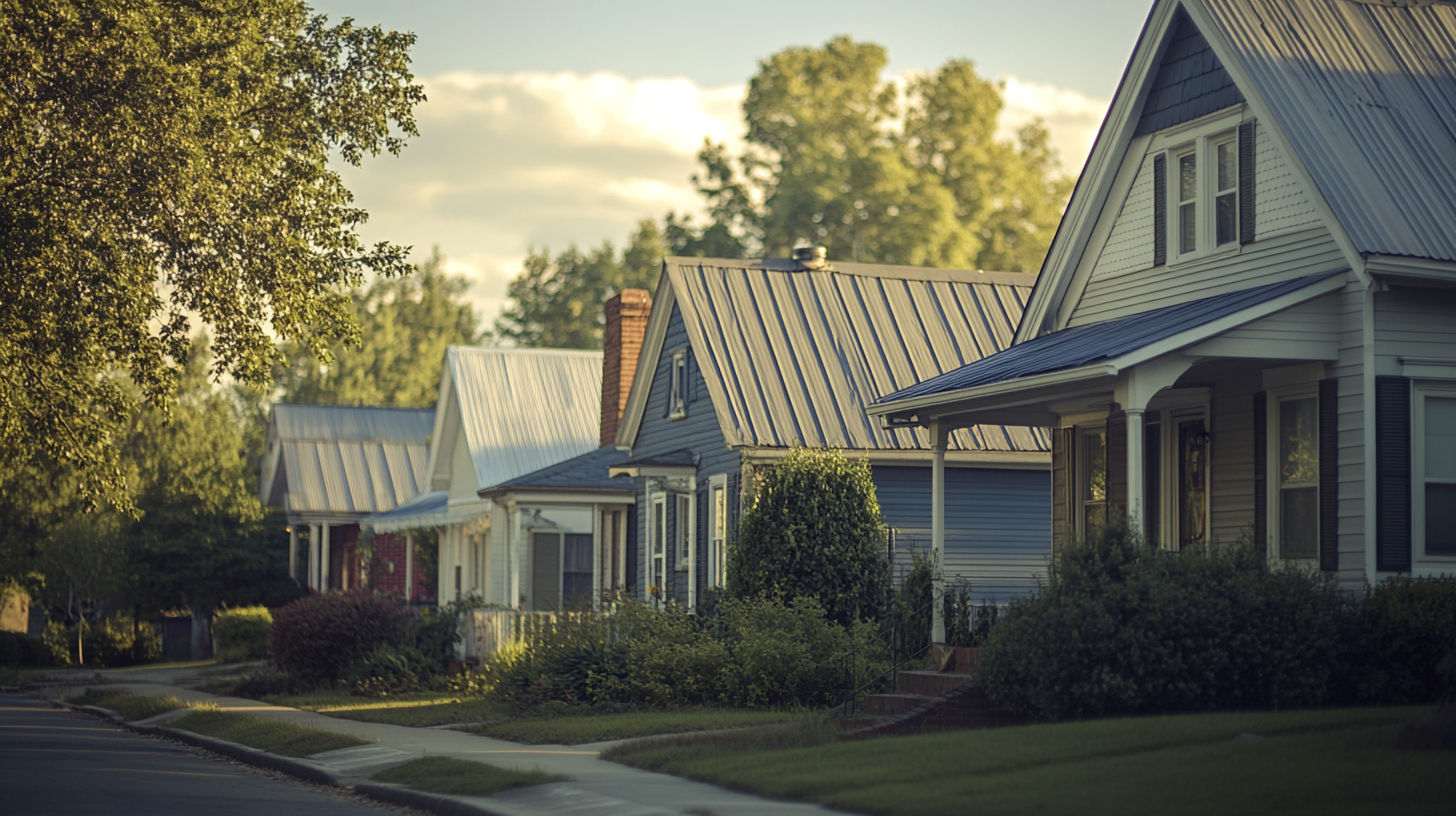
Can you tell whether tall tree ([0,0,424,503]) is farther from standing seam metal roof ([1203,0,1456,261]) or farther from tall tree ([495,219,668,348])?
tall tree ([495,219,668,348])

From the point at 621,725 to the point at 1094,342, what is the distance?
6501mm

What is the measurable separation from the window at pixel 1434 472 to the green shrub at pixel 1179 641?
1.28 meters

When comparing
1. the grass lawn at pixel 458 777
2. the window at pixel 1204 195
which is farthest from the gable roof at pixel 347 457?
the window at pixel 1204 195

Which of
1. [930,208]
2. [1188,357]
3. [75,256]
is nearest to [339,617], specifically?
[75,256]

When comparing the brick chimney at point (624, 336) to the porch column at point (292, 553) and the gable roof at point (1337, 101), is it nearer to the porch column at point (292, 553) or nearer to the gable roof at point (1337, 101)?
→ the gable roof at point (1337, 101)

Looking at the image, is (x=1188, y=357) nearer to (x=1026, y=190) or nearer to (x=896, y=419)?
(x=896, y=419)

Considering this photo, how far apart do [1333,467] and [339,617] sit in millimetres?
16654

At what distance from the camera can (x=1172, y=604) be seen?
1379cm

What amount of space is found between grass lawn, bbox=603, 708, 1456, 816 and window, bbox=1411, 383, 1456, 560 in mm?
2757

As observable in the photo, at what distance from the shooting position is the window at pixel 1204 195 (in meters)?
17.0

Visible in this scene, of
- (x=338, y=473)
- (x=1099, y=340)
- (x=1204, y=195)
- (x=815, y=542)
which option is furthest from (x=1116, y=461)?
(x=338, y=473)

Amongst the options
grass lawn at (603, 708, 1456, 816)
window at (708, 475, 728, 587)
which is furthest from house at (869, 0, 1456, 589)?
window at (708, 475, 728, 587)

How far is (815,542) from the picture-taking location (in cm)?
2152

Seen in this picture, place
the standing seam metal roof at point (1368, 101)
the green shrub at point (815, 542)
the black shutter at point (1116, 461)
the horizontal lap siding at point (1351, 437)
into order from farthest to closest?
1. the green shrub at point (815, 542)
2. the black shutter at point (1116, 461)
3. the standing seam metal roof at point (1368, 101)
4. the horizontal lap siding at point (1351, 437)
